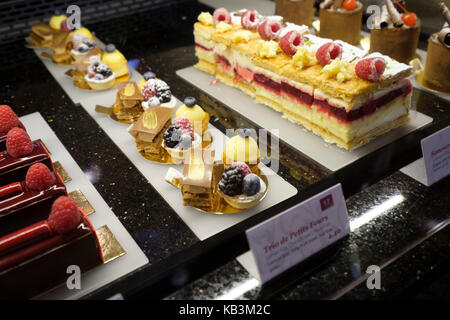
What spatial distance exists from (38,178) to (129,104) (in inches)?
47.3

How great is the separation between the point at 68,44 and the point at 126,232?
7.96 ft

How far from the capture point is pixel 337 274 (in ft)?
5.92

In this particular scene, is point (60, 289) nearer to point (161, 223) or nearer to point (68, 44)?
point (161, 223)

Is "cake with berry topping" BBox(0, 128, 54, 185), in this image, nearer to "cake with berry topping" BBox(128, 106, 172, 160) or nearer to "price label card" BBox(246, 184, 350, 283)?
"cake with berry topping" BBox(128, 106, 172, 160)

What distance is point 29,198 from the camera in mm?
1892

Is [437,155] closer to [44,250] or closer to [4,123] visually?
[44,250]

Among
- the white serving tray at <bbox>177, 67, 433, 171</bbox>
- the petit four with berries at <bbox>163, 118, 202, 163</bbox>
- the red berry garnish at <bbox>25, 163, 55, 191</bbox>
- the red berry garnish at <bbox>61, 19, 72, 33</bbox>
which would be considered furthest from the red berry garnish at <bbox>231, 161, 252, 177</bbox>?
the red berry garnish at <bbox>61, 19, 72, 33</bbox>

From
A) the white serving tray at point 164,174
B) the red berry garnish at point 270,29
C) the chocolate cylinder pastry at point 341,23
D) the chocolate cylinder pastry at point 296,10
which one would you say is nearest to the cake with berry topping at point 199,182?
the white serving tray at point 164,174

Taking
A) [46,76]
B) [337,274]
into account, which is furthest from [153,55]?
[337,274]

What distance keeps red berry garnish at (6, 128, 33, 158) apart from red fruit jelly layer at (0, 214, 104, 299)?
2.00 feet

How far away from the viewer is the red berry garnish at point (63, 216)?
1692 millimetres

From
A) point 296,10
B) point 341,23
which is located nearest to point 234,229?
point 341,23

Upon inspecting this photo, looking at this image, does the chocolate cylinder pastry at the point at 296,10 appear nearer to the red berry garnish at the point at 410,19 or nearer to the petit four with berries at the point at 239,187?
the red berry garnish at the point at 410,19
